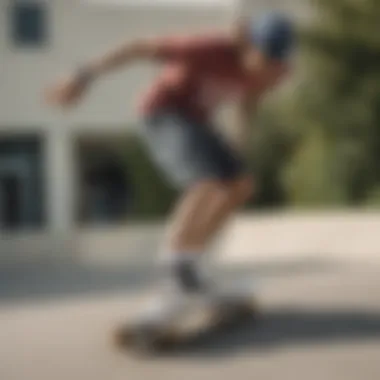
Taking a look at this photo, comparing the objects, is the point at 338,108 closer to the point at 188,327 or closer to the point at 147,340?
the point at 188,327

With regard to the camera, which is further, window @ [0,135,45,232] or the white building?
window @ [0,135,45,232]

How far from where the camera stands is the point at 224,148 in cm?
514

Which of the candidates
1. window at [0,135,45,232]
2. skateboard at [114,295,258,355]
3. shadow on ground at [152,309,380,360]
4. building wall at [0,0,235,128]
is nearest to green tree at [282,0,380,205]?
building wall at [0,0,235,128]

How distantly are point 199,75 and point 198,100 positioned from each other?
0.12 meters

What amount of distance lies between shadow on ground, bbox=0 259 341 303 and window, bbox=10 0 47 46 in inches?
186

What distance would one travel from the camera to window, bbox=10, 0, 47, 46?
12.5m

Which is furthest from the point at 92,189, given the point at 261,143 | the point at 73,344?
the point at 73,344

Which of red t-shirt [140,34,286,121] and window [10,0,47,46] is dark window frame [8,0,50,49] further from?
red t-shirt [140,34,286,121]

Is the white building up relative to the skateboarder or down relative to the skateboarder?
up

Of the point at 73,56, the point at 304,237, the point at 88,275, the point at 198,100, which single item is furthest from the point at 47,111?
the point at 198,100

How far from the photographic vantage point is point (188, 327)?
5.24 m

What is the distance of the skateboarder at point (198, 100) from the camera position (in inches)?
200

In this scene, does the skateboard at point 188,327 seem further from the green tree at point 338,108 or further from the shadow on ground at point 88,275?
the green tree at point 338,108

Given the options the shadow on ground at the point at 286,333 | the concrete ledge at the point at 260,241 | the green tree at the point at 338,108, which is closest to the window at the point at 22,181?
the concrete ledge at the point at 260,241
